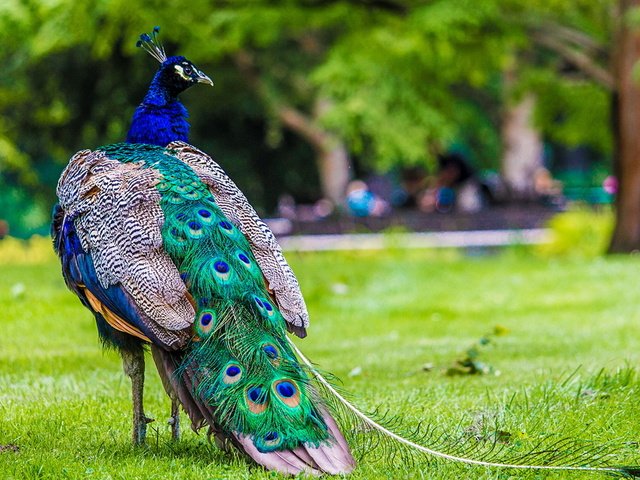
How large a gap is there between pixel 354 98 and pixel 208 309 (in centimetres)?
1187

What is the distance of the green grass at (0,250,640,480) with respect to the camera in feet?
17.1

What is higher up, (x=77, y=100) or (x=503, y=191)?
(x=77, y=100)

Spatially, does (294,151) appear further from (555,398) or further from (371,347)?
(555,398)

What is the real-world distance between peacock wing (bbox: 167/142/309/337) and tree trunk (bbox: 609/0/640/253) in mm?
12042

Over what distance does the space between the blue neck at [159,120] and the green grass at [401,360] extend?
1.42 metres

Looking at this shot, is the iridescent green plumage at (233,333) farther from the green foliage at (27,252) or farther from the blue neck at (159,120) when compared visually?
the green foliage at (27,252)

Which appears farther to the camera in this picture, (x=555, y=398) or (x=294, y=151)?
(x=294, y=151)

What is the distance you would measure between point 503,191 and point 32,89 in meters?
9.24

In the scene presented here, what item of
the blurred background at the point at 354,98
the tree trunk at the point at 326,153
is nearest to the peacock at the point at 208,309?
the blurred background at the point at 354,98

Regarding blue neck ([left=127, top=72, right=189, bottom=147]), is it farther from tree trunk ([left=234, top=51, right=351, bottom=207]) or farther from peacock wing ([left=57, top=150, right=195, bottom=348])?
tree trunk ([left=234, top=51, right=351, bottom=207])

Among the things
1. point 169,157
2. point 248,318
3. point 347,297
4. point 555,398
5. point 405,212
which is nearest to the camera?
point 248,318

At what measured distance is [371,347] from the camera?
388 inches

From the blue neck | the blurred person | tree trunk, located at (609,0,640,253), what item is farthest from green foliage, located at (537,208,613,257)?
the blue neck

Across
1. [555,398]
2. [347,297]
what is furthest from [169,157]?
[347,297]
